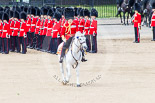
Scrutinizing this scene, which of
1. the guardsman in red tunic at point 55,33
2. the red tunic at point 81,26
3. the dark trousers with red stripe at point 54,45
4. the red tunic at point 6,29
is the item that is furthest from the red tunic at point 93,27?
the red tunic at point 6,29

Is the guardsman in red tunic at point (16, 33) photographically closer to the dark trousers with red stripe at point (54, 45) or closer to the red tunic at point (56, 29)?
the dark trousers with red stripe at point (54, 45)

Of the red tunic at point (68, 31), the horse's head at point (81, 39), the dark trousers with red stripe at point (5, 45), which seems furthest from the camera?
the dark trousers with red stripe at point (5, 45)

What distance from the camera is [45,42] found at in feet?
70.5

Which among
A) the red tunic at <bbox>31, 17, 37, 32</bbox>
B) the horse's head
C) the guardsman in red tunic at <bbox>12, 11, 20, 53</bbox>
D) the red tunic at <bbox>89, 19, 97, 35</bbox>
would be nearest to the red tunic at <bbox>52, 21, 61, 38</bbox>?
the red tunic at <bbox>89, 19, 97, 35</bbox>

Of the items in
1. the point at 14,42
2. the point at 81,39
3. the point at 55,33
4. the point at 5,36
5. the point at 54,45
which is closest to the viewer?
the point at 81,39

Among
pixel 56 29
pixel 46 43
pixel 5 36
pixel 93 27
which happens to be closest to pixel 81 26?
pixel 93 27

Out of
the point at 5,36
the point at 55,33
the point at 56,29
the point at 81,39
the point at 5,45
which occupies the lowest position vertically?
the point at 5,45

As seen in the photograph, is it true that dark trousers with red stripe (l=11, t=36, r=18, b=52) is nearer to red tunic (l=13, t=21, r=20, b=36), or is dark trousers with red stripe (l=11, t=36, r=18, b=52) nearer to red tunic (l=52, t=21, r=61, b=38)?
red tunic (l=13, t=21, r=20, b=36)

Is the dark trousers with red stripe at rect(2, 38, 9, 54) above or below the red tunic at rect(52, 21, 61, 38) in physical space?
below

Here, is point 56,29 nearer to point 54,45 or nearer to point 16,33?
point 54,45

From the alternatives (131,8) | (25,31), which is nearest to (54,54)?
(25,31)

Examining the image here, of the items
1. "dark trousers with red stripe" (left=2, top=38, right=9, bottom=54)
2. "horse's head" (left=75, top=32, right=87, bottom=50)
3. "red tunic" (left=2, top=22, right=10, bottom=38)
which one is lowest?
"dark trousers with red stripe" (left=2, top=38, right=9, bottom=54)

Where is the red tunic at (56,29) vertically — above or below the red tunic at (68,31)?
below

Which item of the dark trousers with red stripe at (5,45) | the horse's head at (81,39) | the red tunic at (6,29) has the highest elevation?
the horse's head at (81,39)
